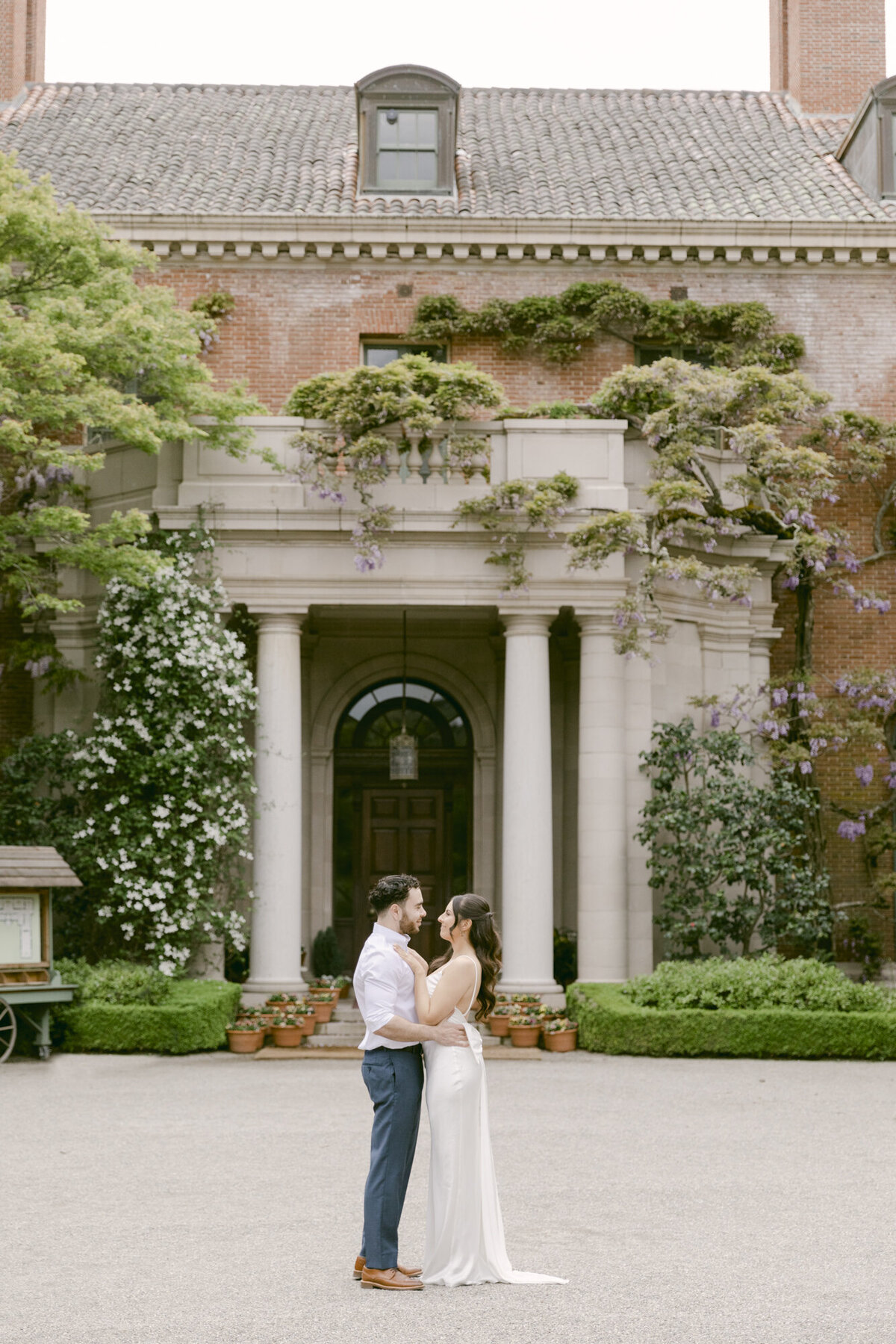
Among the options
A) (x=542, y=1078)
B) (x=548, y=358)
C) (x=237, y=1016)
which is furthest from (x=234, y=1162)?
(x=548, y=358)

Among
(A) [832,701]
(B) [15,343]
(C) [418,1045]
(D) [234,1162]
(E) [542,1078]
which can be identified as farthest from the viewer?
(A) [832,701]

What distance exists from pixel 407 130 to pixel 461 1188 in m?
21.2

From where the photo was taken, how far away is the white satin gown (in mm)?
6902

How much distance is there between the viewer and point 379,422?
1834cm

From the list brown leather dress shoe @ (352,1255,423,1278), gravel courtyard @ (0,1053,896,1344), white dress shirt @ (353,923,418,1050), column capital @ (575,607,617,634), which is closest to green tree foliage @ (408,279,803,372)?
column capital @ (575,607,617,634)

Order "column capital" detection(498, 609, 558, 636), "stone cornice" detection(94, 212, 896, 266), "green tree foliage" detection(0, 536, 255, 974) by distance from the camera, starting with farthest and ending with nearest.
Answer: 1. "stone cornice" detection(94, 212, 896, 266)
2. "column capital" detection(498, 609, 558, 636)
3. "green tree foliage" detection(0, 536, 255, 974)

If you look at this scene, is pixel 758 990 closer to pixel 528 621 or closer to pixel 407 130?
pixel 528 621

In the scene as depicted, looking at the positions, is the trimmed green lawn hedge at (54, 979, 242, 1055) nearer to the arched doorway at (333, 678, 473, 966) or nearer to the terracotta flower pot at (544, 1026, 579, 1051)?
the terracotta flower pot at (544, 1026, 579, 1051)

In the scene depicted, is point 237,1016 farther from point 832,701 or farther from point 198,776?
point 832,701

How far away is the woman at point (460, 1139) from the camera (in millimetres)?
6895

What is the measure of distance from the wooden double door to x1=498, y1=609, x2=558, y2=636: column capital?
14.4 feet

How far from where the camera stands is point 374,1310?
6480mm

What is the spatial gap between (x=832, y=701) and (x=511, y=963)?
20.7 feet

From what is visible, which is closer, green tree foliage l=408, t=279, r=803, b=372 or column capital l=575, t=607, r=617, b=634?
column capital l=575, t=607, r=617, b=634
